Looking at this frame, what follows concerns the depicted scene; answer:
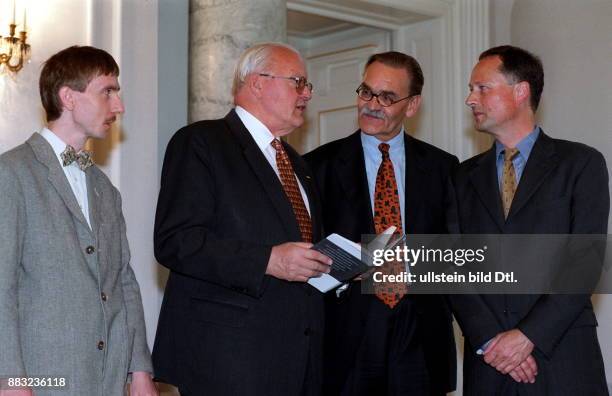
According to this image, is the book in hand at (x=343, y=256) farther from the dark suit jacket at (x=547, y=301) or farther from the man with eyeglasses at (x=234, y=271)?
the dark suit jacket at (x=547, y=301)

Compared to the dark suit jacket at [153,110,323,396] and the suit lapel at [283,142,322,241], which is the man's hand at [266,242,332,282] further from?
the suit lapel at [283,142,322,241]

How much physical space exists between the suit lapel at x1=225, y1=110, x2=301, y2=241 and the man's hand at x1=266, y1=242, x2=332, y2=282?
0.59 feet

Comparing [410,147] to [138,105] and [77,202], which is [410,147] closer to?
[138,105]

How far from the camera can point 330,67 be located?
6984 millimetres

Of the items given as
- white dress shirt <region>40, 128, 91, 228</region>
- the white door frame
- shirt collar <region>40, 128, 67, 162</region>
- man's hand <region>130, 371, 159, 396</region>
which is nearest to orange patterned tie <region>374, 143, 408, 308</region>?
man's hand <region>130, 371, 159, 396</region>

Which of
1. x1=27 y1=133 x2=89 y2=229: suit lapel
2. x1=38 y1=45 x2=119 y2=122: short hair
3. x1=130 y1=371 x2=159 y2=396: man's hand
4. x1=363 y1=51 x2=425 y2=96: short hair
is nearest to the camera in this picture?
x1=27 y1=133 x2=89 y2=229: suit lapel

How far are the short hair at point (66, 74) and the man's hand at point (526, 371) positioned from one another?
5.81ft

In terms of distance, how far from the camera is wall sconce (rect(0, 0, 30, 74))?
412cm

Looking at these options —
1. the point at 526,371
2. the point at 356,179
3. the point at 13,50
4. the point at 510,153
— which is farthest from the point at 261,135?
the point at 13,50

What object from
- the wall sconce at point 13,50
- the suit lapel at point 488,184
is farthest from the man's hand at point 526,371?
the wall sconce at point 13,50

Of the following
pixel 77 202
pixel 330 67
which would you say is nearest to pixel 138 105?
pixel 77 202

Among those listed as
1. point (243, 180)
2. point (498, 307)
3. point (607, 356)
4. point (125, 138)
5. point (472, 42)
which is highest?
point (472, 42)

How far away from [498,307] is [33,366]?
1694mm

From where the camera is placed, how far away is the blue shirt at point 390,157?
4086 millimetres
